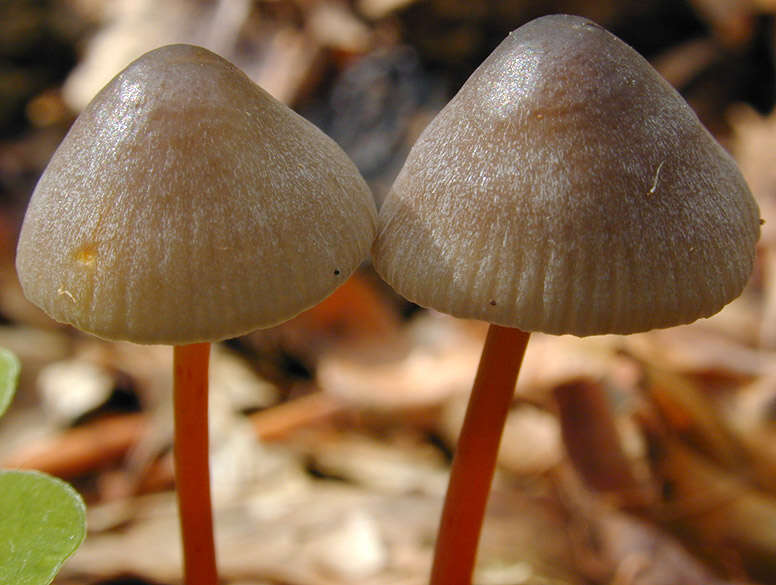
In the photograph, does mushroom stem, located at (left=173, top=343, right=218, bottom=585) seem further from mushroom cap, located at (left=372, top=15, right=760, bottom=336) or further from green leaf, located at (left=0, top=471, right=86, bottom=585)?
mushroom cap, located at (left=372, top=15, right=760, bottom=336)

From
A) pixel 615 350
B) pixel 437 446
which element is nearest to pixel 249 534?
pixel 437 446

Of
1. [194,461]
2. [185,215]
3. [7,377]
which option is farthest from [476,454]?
[7,377]

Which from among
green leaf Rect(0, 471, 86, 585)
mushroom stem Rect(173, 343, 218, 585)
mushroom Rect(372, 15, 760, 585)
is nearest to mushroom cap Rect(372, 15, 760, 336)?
mushroom Rect(372, 15, 760, 585)

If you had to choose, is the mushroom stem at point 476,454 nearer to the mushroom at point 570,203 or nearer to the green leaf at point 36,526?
the mushroom at point 570,203

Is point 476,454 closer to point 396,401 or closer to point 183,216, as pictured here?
point 183,216

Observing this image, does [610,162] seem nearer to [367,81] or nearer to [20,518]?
[20,518]

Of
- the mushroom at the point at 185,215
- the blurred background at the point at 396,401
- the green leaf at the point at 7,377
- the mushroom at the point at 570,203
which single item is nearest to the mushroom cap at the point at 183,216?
the mushroom at the point at 185,215
